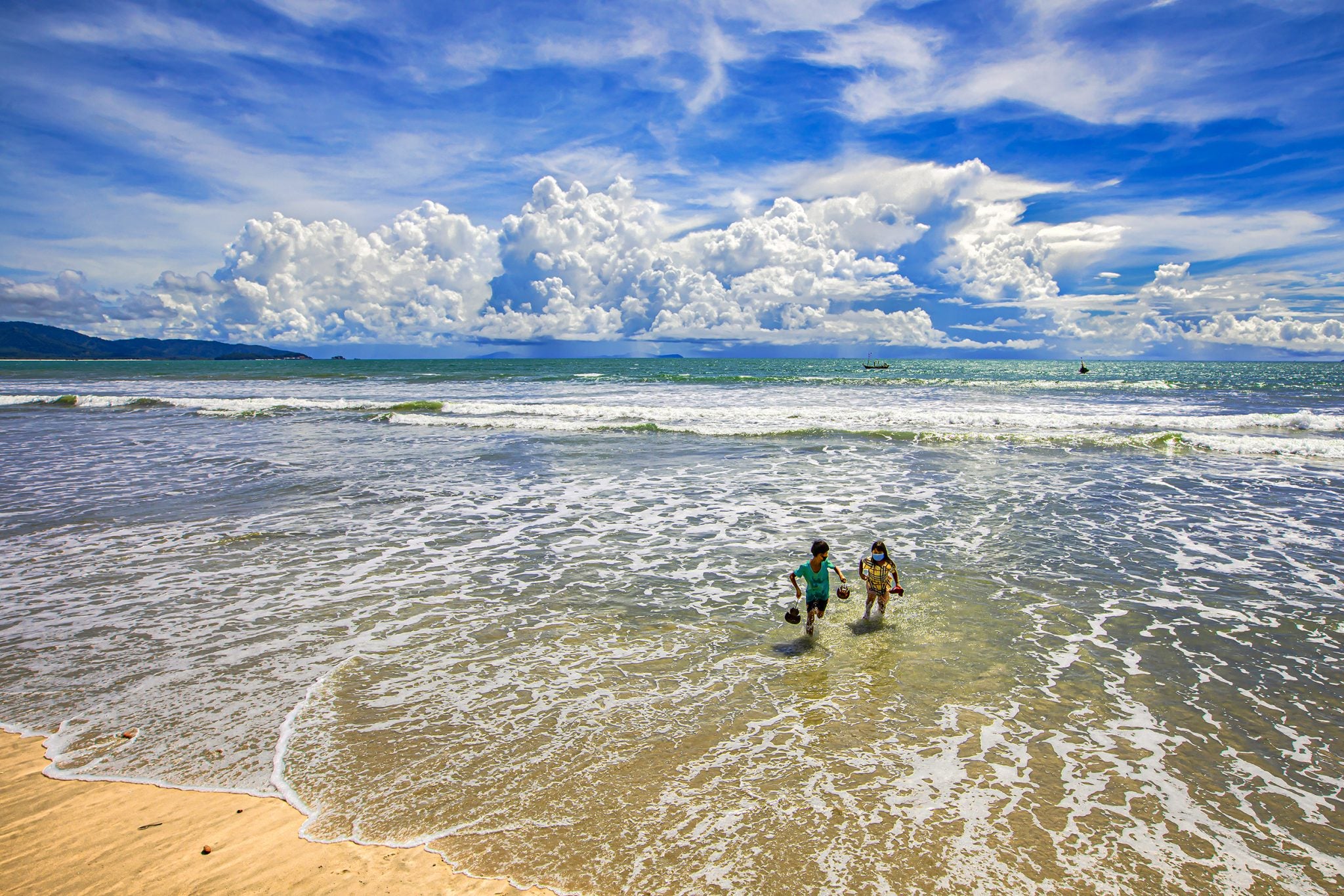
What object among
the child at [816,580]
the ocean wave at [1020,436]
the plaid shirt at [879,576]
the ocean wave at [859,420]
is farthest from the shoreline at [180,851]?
the ocean wave at [859,420]

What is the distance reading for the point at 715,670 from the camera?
7.01m

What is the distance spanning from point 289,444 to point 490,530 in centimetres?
1555

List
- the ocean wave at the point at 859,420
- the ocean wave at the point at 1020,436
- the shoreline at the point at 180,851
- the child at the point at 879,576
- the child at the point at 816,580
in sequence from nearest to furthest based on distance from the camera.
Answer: the shoreline at the point at 180,851
the child at the point at 816,580
the child at the point at 879,576
the ocean wave at the point at 1020,436
the ocean wave at the point at 859,420

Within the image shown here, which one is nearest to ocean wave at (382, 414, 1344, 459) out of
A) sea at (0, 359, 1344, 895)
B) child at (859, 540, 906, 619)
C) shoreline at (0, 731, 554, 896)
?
sea at (0, 359, 1344, 895)

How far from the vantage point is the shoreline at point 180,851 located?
4102 millimetres

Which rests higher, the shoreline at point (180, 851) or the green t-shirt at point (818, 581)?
the green t-shirt at point (818, 581)

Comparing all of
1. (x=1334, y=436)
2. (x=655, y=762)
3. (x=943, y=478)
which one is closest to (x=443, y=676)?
(x=655, y=762)

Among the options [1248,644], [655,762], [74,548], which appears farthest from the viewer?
[74,548]

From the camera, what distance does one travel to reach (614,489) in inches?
650

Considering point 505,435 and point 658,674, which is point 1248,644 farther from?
point 505,435

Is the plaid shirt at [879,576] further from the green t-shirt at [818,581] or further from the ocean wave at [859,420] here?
the ocean wave at [859,420]

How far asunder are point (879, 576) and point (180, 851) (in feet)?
23.0

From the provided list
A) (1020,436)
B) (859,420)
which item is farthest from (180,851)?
(859,420)

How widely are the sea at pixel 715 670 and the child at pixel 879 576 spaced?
321 millimetres
